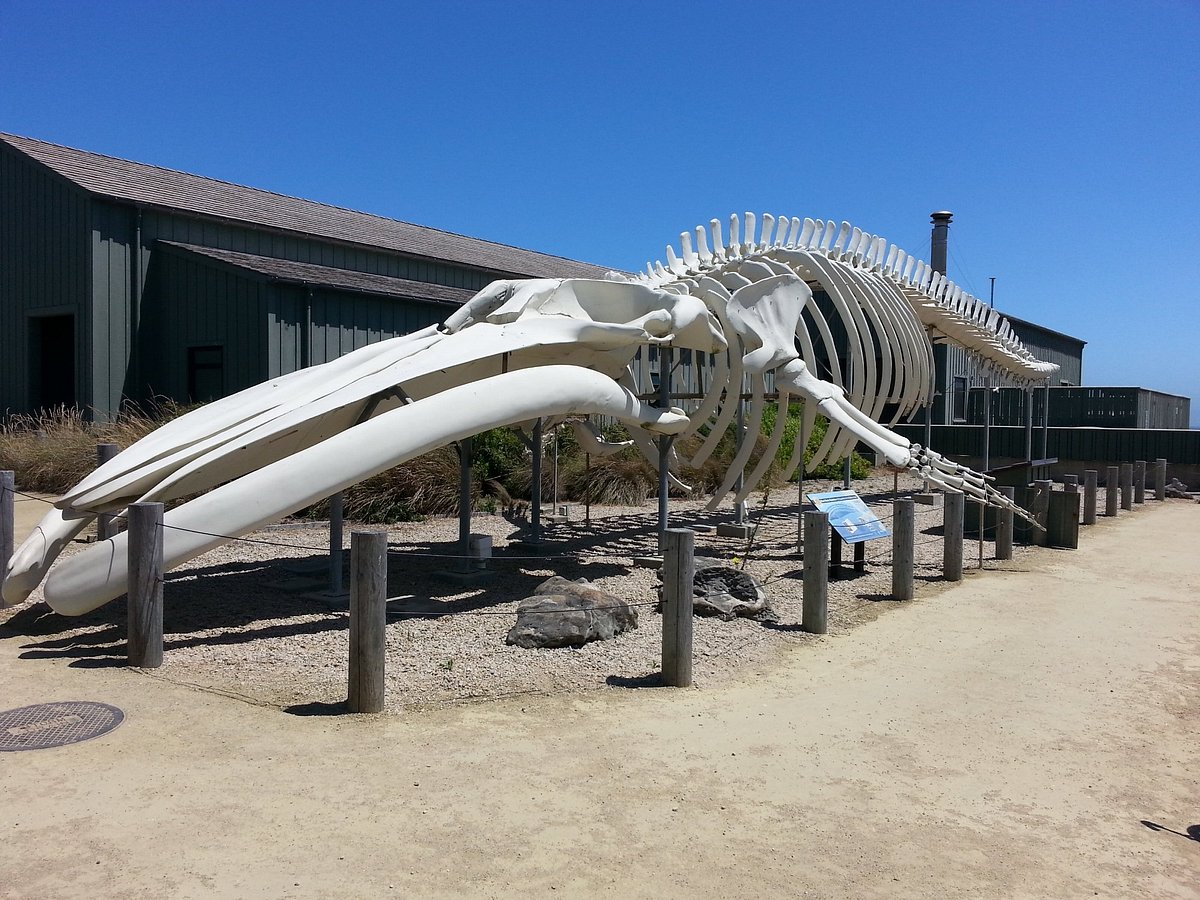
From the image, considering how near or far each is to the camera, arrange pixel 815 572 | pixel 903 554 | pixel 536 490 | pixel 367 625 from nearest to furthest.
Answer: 1. pixel 367 625
2. pixel 815 572
3. pixel 903 554
4. pixel 536 490

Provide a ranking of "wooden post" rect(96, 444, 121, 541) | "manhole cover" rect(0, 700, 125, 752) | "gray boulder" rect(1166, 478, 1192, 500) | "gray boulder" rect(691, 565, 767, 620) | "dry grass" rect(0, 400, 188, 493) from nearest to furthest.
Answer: "manhole cover" rect(0, 700, 125, 752) < "wooden post" rect(96, 444, 121, 541) < "gray boulder" rect(691, 565, 767, 620) < "dry grass" rect(0, 400, 188, 493) < "gray boulder" rect(1166, 478, 1192, 500)

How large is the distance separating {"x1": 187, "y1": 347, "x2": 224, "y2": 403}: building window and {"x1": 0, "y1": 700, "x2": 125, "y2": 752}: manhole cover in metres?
12.3

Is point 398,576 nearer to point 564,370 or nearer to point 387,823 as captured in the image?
point 564,370

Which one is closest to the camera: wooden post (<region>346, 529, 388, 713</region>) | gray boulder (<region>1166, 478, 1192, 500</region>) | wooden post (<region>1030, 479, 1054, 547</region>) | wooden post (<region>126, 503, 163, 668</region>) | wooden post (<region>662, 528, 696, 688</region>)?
wooden post (<region>346, 529, 388, 713</region>)

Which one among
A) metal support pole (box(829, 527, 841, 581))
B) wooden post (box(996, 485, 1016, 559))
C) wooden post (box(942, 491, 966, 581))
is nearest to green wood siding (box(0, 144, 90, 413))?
metal support pole (box(829, 527, 841, 581))

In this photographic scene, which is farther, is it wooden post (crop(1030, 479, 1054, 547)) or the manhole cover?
wooden post (crop(1030, 479, 1054, 547))

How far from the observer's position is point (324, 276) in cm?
1706

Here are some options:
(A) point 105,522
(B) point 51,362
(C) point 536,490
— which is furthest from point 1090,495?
(B) point 51,362

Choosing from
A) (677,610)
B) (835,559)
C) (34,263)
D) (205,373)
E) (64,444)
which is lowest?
(835,559)

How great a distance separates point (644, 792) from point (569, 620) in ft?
7.92

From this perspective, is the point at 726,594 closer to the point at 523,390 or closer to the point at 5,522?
the point at 523,390

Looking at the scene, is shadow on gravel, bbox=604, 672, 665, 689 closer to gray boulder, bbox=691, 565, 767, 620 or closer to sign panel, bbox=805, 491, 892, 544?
gray boulder, bbox=691, 565, 767, 620

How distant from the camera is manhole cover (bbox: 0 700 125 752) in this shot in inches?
175

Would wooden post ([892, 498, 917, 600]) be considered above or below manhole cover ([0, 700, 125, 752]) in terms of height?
above
